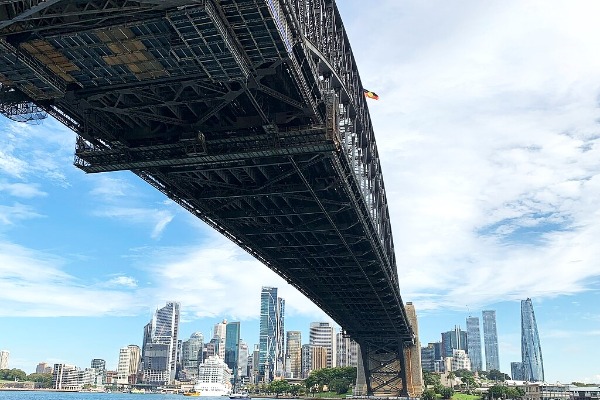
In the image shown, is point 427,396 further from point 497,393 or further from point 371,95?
point 371,95

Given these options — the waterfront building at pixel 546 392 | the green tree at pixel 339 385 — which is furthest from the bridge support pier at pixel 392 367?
the waterfront building at pixel 546 392

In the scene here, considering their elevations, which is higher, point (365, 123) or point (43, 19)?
point (365, 123)

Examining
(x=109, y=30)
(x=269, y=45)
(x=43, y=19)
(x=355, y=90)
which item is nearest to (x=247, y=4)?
(x=269, y=45)

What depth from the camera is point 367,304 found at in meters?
101

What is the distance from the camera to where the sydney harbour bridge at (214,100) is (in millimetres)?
27828

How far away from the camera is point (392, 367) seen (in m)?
133

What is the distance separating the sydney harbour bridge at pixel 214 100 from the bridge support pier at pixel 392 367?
6945cm

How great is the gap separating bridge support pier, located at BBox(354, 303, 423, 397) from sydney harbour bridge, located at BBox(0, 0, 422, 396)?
69445 millimetres

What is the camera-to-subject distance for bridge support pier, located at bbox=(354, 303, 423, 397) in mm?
128750

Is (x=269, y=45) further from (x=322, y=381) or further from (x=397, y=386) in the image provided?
(x=322, y=381)

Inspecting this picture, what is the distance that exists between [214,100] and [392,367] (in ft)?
358

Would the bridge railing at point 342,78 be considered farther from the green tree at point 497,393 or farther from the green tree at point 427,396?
the green tree at point 497,393

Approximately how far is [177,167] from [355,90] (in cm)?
2166

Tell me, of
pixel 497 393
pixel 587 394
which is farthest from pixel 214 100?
pixel 497 393
